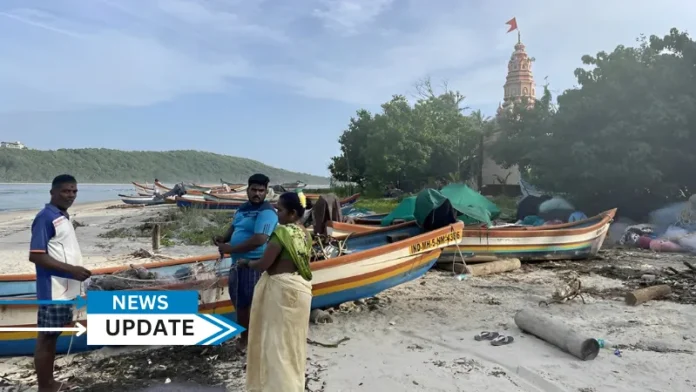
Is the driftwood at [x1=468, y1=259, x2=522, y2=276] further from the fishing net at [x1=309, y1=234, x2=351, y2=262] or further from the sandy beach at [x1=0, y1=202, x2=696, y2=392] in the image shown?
the fishing net at [x1=309, y1=234, x2=351, y2=262]

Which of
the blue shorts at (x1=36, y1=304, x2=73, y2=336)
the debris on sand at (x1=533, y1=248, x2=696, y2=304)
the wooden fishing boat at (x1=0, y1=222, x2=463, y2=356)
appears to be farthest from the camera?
the debris on sand at (x1=533, y1=248, x2=696, y2=304)

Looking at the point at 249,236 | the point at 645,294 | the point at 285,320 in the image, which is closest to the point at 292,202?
the point at 285,320

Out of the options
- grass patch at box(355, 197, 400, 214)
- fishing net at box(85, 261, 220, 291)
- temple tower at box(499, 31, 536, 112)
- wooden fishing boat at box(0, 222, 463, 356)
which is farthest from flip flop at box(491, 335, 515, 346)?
temple tower at box(499, 31, 536, 112)

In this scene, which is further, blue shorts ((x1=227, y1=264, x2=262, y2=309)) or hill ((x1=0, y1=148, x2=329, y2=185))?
hill ((x1=0, y1=148, x2=329, y2=185))

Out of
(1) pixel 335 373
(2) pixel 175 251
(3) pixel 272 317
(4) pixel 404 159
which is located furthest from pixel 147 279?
(4) pixel 404 159

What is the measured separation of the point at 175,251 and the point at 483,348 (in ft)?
29.6

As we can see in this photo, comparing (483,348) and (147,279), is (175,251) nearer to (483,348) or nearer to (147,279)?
(147,279)

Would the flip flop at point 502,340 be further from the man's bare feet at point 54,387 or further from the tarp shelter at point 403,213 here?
the tarp shelter at point 403,213

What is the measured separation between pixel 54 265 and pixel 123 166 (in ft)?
474

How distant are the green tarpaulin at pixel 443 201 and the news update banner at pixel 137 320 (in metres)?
5.18

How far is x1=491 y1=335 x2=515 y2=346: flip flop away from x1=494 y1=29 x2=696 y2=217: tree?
12154mm

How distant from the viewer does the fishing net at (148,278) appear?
16.7ft

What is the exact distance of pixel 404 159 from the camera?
31.8m

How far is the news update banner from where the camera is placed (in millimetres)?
3814
